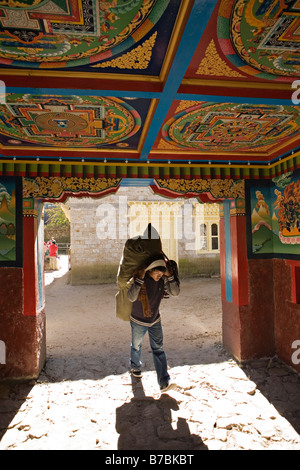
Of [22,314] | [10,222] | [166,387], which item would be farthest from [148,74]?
[22,314]

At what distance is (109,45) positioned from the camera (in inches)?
81.2

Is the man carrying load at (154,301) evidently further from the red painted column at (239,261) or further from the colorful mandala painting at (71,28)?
the colorful mandala painting at (71,28)

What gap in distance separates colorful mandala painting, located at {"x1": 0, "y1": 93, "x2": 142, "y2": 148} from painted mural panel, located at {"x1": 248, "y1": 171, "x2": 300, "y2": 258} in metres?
2.49

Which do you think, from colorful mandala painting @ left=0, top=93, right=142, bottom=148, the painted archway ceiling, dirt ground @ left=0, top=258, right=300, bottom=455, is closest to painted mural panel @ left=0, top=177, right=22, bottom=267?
the painted archway ceiling

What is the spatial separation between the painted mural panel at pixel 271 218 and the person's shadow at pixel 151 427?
2784 millimetres

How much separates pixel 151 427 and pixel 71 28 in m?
3.74

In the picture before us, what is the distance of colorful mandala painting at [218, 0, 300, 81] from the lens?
1.76 meters

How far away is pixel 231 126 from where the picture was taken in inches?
139

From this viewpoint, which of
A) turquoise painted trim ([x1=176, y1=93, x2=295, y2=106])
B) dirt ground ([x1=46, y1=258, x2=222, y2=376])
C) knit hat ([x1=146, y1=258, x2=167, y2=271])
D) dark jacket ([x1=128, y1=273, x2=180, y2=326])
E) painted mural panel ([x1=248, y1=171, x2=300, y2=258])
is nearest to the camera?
turquoise painted trim ([x1=176, y1=93, x2=295, y2=106])

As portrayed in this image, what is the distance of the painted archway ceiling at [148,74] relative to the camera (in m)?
1.79

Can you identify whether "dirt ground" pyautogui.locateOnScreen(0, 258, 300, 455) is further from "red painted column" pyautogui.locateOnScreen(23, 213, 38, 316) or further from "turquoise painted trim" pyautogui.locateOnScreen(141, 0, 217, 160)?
"turquoise painted trim" pyautogui.locateOnScreen(141, 0, 217, 160)

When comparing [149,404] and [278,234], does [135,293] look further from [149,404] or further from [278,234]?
[278,234]

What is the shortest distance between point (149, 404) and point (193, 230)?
10311mm

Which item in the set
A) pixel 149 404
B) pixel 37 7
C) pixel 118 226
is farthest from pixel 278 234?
pixel 118 226
